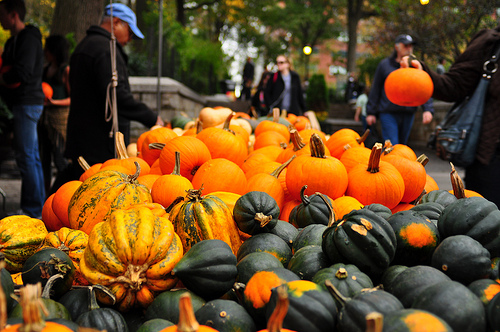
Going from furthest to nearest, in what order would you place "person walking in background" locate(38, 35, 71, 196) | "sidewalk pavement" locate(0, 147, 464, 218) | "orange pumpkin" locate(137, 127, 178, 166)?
"sidewalk pavement" locate(0, 147, 464, 218), "person walking in background" locate(38, 35, 71, 196), "orange pumpkin" locate(137, 127, 178, 166)

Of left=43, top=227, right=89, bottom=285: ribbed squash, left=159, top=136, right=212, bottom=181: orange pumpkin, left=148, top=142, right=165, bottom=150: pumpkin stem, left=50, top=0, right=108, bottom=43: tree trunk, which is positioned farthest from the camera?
left=50, top=0, right=108, bottom=43: tree trunk

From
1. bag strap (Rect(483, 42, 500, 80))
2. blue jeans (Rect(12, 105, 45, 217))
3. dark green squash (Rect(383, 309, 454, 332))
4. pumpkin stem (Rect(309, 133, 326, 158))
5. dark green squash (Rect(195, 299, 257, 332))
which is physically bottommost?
blue jeans (Rect(12, 105, 45, 217))

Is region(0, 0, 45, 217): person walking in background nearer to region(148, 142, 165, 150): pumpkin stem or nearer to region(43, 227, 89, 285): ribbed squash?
region(148, 142, 165, 150): pumpkin stem

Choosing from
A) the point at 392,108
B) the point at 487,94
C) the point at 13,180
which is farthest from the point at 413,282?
the point at 13,180

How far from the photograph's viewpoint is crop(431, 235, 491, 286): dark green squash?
4.71 feet

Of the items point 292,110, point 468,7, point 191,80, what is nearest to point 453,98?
point 292,110

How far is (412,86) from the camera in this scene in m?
3.33

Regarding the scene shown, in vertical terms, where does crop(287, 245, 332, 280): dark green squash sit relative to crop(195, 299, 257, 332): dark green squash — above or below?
above

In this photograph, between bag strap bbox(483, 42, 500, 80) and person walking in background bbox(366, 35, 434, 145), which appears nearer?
bag strap bbox(483, 42, 500, 80)

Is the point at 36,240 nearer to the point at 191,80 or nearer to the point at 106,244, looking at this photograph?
the point at 106,244

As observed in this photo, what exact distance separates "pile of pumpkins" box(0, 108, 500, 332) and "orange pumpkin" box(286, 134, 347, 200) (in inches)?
5.4

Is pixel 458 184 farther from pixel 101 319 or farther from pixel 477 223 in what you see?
pixel 101 319

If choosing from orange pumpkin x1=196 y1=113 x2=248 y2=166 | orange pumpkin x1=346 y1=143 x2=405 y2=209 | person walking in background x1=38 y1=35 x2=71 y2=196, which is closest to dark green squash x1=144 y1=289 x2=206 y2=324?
orange pumpkin x1=346 y1=143 x2=405 y2=209

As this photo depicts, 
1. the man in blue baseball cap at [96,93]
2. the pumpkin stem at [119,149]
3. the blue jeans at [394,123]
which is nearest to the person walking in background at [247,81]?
the blue jeans at [394,123]
